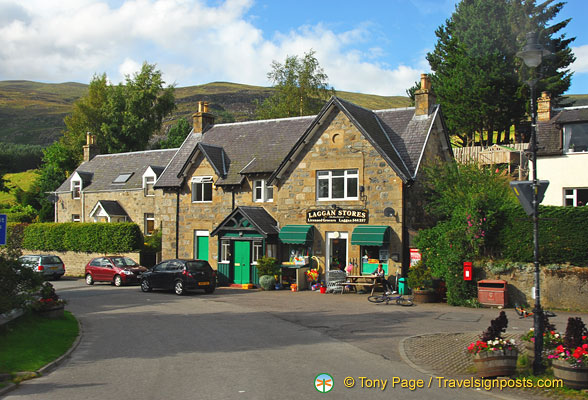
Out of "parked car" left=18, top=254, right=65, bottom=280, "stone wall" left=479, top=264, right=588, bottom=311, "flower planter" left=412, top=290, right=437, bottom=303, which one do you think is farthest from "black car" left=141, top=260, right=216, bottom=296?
"stone wall" left=479, top=264, right=588, bottom=311

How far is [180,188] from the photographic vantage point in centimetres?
3422

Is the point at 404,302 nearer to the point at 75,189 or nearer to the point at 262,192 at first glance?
the point at 262,192

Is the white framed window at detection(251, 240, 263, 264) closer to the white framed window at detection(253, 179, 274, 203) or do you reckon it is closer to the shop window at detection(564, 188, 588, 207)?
the white framed window at detection(253, 179, 274, 203)

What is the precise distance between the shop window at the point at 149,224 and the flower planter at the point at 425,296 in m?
25.9

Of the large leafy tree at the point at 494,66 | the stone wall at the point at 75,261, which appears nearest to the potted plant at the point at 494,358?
the stone wall at the point at 75,261

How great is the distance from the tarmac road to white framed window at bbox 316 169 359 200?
6157mm

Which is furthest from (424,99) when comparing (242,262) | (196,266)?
(196,266)

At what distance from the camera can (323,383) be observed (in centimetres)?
991

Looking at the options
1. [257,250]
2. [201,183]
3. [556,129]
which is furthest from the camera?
[201,183]

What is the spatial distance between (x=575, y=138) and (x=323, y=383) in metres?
25.0

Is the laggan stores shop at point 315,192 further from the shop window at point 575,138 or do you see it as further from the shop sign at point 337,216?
the shop window at point 575,138

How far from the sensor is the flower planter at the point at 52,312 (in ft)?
55.0

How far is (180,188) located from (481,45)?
89.4ft

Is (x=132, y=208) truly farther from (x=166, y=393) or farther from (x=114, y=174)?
(x=166, y=393)
